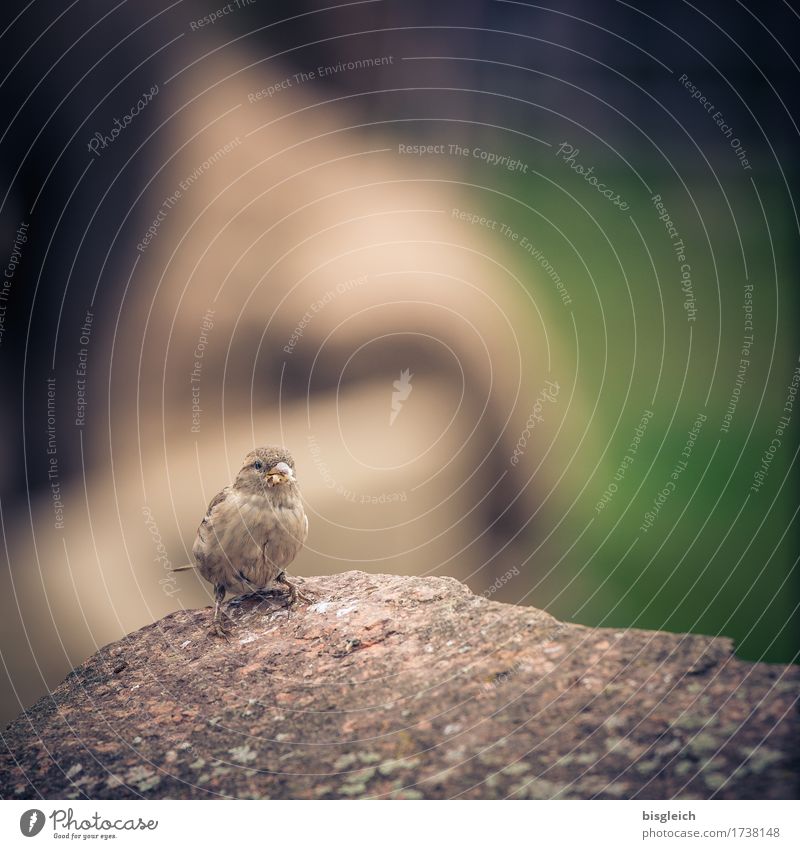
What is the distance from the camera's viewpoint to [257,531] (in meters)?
3.44

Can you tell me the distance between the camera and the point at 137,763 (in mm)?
2746

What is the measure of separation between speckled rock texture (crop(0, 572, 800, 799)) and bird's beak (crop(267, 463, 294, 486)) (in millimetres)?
648

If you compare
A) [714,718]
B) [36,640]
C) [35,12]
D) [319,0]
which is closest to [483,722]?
[714,718]

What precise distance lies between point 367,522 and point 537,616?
112 cm

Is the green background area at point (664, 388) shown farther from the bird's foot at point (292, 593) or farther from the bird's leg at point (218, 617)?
the bird's leg at point (218, 617)

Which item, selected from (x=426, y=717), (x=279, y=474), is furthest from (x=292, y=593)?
(x=426, y=717)

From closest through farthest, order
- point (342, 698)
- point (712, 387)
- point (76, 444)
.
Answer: point (342, 698), point (712, 387), point (76, 444)

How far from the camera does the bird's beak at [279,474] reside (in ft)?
11.2

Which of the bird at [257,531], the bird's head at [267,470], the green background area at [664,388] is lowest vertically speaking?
the bird at [257,531]

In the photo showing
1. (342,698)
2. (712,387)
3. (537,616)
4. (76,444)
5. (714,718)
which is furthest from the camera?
(76,444)

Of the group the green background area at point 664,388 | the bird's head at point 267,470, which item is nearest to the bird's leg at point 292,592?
the bird's head at point 267,470

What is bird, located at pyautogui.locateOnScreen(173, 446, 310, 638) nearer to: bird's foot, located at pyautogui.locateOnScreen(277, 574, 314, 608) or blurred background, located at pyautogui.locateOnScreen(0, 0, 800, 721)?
bird's foot, located at pyautogui.locateOnScreen(277, 574, 314, 608)

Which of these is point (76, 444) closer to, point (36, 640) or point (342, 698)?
point (36, 640)

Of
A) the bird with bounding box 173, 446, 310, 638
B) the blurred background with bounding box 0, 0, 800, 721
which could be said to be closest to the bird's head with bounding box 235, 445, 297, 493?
the bird with bounding box 173, 446, 310, 638
